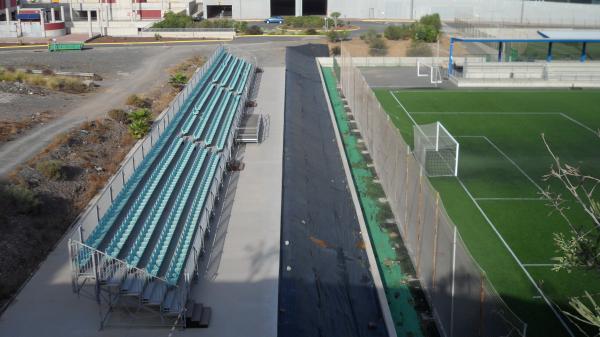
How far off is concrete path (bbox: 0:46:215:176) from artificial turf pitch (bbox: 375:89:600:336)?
1189 centimetres

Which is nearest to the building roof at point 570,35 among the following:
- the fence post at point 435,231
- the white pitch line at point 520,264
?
the white pitch line at point 520,264

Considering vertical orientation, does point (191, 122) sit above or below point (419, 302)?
above

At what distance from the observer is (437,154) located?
2327cm

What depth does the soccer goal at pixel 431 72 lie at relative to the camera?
39.9 meters

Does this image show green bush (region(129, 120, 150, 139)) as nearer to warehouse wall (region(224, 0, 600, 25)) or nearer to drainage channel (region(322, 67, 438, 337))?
drainage channel (region(322, 67, 438, 337))

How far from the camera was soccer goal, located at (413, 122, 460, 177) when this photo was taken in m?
22.3

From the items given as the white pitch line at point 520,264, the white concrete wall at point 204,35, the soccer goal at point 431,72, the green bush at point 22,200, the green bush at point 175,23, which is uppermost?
the green bush at point 175,23

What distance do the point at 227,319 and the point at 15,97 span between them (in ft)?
71.4

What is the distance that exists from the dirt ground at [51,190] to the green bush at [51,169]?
26 millimetres

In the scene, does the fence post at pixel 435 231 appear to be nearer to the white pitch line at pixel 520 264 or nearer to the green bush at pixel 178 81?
the white pitch line at pixel 520 264

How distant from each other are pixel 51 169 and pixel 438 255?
36.6 ft

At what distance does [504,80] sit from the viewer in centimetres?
3941

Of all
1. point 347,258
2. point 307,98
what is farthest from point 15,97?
point 347,258

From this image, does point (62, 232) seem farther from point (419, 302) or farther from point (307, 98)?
point (307, 98)
